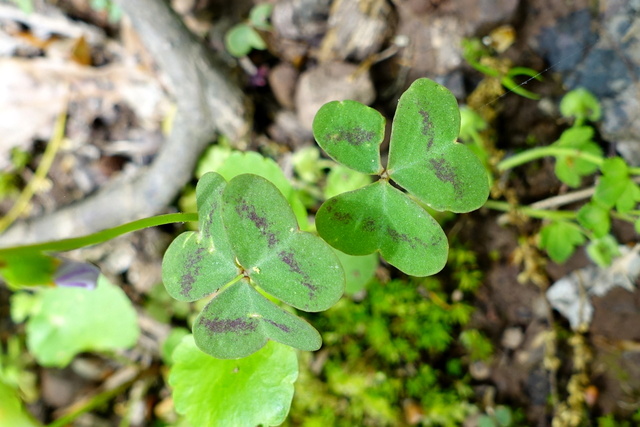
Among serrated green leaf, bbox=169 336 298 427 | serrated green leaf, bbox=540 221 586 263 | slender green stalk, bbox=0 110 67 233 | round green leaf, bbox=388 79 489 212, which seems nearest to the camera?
round green leaf, bbox=388 79 489 212

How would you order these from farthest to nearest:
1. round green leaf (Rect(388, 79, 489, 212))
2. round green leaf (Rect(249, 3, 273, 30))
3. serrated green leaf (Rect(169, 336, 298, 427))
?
round green leaf (Rect(249, 3, 273, 30)) < serrated green leaf (Rect(169, 336, 298, 427)) < round green leaf (Rect(388, 79, 489, 212))

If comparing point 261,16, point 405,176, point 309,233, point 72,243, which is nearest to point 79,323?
point 72,243

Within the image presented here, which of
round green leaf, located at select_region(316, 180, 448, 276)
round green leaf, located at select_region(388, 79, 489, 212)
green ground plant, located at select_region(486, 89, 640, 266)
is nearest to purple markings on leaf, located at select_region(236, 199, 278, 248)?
round green leaf, located at select_region(316, 180, 448, 276)

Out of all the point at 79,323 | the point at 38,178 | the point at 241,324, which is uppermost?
the point at 241,324

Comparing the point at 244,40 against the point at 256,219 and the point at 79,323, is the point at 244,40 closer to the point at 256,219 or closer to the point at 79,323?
the point at 256,219

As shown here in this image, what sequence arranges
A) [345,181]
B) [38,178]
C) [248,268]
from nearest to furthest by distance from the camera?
1. [248,268]
2. [345,181]
3. [38,178]

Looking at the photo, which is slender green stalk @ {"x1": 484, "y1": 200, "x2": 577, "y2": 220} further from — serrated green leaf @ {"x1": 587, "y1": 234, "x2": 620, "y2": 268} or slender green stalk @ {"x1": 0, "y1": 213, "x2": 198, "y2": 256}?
slender green stalk @ {"x1": 0, "y1": 213, "x2": 198, "y2": 256}

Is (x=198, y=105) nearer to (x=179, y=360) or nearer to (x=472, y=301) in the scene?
(x=179, y=360)
